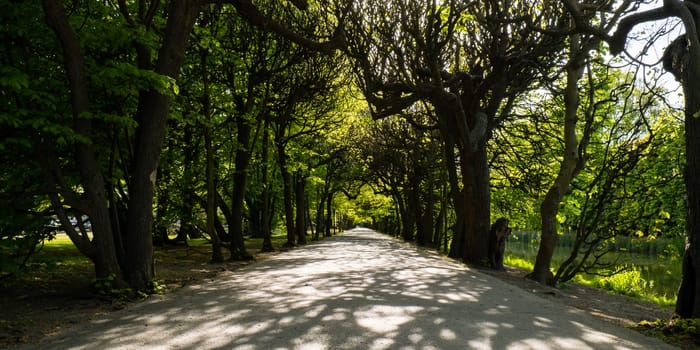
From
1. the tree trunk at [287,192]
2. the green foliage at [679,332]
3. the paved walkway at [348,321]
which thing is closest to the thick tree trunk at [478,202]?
the paved walkway at [348,321]

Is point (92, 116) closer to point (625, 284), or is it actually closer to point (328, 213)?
point (625, 284)

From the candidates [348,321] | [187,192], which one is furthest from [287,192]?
[348,321]

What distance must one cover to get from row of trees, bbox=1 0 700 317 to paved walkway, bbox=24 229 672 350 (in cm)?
144

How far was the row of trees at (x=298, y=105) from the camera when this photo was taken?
7.38 metres

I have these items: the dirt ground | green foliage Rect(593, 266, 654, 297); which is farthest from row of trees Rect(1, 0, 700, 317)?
green foliage Rect(593, 266, 654, 297)

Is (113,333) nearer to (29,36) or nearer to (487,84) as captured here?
(29,36)

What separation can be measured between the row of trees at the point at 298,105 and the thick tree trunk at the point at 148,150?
0.03 m

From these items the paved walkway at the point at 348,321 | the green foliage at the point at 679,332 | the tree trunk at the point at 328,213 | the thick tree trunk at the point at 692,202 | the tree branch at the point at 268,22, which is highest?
the tree branch at the point at 268,22

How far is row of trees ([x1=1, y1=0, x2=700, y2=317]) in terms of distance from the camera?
738cm

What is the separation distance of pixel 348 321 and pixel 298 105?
18373 millimetres

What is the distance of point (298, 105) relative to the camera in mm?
23109

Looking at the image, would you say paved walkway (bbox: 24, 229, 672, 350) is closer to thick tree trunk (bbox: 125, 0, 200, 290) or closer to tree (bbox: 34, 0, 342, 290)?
thick tree trunk (bbox: 125, 0, 200, 290)

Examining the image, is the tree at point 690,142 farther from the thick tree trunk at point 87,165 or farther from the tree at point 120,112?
the thick tree trunk at point 87,165

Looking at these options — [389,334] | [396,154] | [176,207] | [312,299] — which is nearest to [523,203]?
[396,154]
